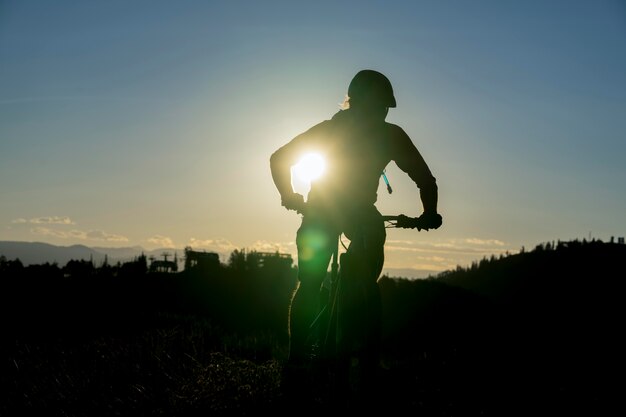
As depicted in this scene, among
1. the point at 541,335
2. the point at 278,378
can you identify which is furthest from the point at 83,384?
the point at 541,335

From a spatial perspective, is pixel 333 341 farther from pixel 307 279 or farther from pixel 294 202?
pixel 294 202

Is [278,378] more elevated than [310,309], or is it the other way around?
[310,309]

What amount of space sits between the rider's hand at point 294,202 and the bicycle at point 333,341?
48cm

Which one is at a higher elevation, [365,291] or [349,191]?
[349,191]

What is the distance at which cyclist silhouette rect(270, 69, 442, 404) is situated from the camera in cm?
543

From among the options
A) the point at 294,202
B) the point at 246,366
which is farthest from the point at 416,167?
the point at 246,366

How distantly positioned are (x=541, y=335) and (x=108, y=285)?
25.7m

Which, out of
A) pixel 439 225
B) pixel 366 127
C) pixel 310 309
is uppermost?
pixel 366 127

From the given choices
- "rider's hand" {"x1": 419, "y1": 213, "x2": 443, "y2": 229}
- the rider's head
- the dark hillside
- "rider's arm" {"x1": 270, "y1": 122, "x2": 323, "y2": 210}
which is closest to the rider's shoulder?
the rider's head

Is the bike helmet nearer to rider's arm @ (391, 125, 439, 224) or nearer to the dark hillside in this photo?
rider's arm @ (391, 125, 439, 224)

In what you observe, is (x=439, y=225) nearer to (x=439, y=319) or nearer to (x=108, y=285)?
(x=439, y=319)

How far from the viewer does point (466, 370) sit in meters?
8.04

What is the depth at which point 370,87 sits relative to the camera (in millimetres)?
5793

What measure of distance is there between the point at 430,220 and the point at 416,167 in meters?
0.50
